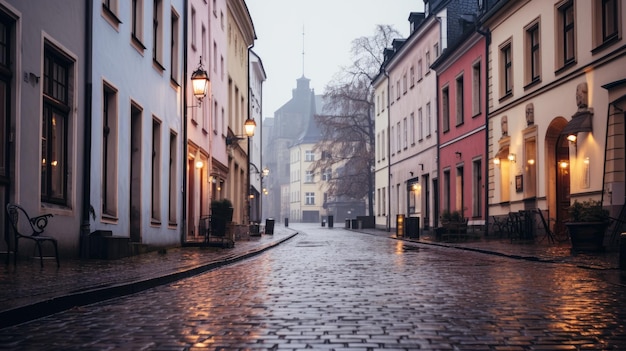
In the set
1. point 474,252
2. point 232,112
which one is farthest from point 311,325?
point 232,112

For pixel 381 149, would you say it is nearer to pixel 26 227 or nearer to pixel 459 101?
pixel 459 101

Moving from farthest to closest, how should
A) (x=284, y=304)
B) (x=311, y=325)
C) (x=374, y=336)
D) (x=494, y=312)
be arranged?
(x=284, y=304), (x=494, y=312), (x=311, y=325), (x=374, y=336)

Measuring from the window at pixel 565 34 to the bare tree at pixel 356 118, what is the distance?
113ft

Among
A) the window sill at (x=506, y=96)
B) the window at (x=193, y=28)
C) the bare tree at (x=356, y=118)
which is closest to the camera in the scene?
the window at (x=193, y=28)

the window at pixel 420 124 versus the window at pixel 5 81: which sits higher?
the window at pixel 420 124

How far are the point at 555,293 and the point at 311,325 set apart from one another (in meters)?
3.85

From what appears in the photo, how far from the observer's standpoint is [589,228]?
1748 cm

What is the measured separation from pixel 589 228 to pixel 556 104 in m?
7.08

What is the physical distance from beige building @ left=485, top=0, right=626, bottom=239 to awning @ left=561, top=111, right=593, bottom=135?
0.09ft

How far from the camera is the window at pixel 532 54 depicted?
26.0 m

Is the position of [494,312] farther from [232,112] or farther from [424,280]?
[232,112]

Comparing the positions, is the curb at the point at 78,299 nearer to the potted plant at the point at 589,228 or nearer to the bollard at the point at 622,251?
the bollard at the point at 622,251

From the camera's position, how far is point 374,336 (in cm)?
627

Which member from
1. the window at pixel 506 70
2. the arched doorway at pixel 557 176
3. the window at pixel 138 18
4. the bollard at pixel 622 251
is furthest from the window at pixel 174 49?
the bollard at pixel 622 251
